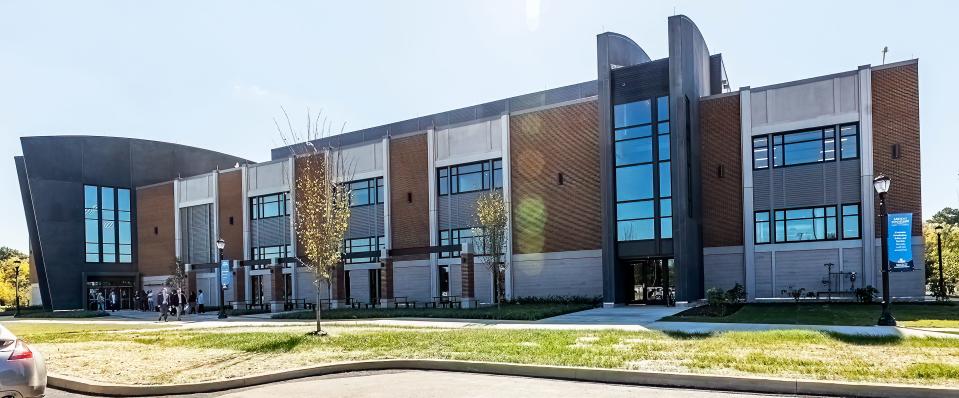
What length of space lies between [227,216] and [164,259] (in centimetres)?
907

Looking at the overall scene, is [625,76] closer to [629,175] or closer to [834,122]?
[629,175]

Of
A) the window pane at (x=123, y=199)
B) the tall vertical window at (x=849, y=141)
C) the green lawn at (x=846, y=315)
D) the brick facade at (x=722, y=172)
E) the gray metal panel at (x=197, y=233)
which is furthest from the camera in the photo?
the window pane at (x=123, y=199)

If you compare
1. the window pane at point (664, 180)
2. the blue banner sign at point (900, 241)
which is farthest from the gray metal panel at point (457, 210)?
the blue banner sign at point (900, 241)

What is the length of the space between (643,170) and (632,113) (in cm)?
281

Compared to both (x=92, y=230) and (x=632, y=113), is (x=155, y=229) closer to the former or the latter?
Result: (x=92, y=230)

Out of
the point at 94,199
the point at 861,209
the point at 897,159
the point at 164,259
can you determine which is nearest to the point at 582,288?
the point at 861,209

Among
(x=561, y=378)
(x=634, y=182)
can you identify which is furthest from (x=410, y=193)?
(x=561, y=378)

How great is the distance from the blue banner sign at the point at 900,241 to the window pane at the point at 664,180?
9048 millimetres

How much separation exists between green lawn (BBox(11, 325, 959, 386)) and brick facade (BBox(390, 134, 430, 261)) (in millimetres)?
20944

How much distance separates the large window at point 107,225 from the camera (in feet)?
176

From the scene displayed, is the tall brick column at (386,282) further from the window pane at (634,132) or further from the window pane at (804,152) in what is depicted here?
the window pane at (804,152)

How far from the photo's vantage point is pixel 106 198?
2151 inches

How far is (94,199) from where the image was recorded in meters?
53.9

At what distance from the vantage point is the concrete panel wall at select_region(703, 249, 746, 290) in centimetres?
3038
